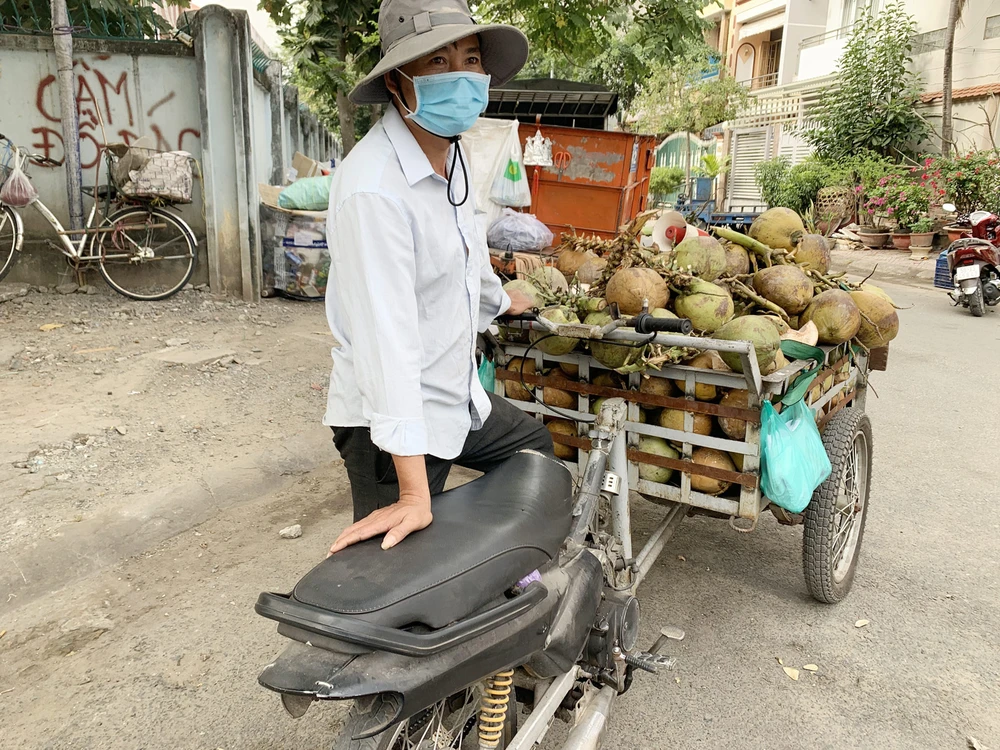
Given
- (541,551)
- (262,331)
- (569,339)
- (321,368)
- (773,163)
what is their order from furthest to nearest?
(773,163) → (262,331) → (321,368) → (569,339) → (541,551)

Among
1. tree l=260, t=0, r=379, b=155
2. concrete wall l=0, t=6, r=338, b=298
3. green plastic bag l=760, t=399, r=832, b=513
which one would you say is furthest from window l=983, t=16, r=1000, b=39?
green plastic bag l=760, t=399, r=832, b=513

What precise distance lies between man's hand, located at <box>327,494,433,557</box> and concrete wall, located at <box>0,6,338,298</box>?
627 cm

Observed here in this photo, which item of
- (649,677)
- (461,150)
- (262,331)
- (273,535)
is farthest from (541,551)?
(262,331)

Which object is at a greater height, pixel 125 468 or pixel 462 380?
pixel 462 380

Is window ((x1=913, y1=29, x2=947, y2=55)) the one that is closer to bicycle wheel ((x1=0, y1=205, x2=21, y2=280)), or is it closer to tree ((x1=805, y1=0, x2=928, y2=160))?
tree ((x1=805, y1=0, x2=928, y2=160))

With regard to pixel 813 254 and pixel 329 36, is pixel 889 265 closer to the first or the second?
pixel 329 36

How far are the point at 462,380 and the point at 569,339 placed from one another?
2.31ft

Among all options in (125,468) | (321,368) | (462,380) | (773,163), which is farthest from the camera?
(773,163)

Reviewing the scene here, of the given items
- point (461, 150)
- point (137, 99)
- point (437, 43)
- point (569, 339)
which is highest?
point (137, 99)

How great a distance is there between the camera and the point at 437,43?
1603mm

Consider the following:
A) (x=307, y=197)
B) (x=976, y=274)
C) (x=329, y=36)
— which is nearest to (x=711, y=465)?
(x=307, y=197)

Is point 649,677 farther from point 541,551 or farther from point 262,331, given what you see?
point 262,331

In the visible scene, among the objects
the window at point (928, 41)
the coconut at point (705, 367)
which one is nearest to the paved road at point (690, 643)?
the coconut at point (705, 367)

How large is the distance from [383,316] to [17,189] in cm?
613
